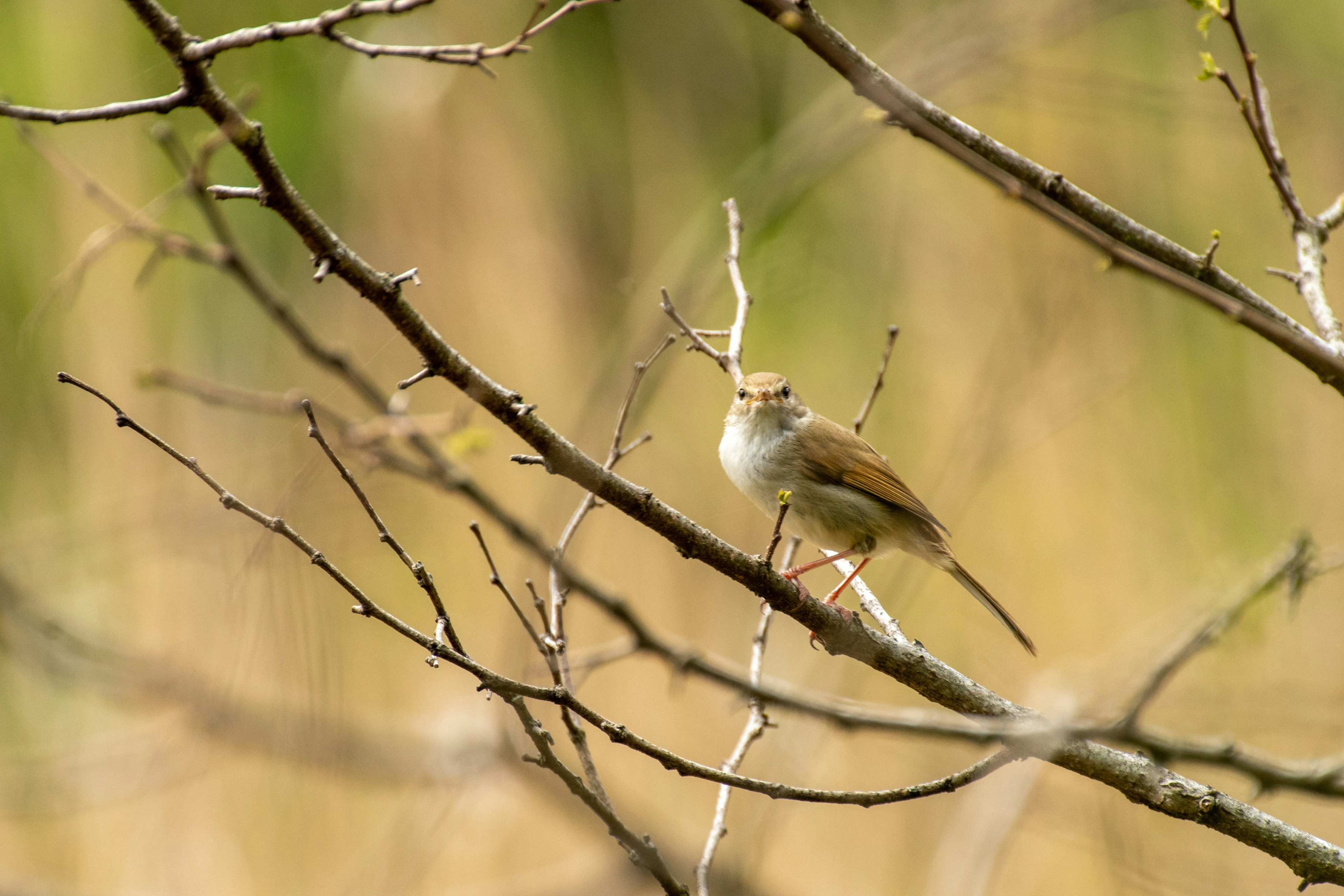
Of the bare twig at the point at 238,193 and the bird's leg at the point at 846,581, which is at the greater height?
the bird's leg at the point at 846,581

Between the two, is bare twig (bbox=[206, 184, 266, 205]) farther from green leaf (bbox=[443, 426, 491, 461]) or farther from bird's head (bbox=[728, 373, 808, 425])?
bird's head (bbox=[728, 373, 808, 425])

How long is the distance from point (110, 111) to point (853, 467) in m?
2.26

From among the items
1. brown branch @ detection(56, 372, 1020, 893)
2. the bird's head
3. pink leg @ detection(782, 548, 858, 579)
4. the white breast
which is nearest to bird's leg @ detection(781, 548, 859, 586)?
pink leg @ detection(782, 548, 858, 579)

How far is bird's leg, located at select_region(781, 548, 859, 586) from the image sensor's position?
263cm

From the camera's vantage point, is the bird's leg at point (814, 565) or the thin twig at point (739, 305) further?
the bird's leg at point (814, 565)

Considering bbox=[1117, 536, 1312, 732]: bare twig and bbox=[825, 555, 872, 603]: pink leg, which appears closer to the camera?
bbox=[1117, 536, 1312, 732]: bare twig

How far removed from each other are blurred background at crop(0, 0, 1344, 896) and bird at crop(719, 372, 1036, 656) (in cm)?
53

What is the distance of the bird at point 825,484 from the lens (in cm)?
288

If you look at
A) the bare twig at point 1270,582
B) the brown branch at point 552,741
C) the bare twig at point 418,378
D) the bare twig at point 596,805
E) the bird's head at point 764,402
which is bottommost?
the bare twig at point 596,805

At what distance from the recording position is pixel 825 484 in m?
2.97

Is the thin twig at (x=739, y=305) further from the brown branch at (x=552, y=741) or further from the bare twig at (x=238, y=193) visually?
the bare twig at (x=238, y=193)

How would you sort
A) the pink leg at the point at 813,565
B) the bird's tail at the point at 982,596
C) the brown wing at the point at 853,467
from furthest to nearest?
the bird's tail at the point at 982,596 < the brown wing at the point at 853,467 < the pink leg at the point at 813,565

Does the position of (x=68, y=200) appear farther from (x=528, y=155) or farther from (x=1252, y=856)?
(x=1252, y=856)

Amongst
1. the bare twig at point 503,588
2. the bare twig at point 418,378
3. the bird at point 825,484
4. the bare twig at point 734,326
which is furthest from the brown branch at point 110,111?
the bird at point 825,484
